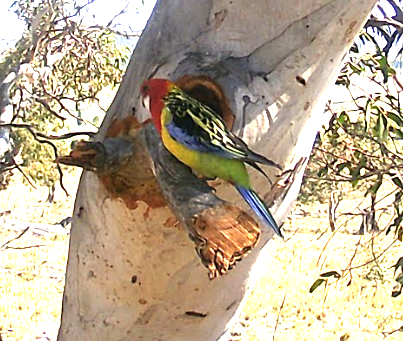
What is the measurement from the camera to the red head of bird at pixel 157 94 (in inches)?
27.2

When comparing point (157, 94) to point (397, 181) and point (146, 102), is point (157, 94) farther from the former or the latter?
point (397, 181)

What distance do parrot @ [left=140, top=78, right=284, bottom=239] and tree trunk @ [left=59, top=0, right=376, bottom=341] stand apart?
40 millimetres

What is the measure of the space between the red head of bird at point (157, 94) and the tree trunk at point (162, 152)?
0.09 feet

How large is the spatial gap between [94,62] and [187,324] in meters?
2.14

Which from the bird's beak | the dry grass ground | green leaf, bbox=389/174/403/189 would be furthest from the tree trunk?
the dry grass ground

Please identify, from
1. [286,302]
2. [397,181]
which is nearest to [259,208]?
[397,181]

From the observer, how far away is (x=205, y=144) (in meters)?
0.65

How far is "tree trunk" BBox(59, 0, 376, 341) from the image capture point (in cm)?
76

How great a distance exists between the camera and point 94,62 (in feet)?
9.36

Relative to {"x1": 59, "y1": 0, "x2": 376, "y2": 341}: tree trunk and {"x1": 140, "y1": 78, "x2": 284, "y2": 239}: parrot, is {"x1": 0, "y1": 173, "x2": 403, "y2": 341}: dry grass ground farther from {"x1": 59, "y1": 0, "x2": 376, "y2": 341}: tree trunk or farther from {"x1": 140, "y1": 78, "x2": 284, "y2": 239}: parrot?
{"x1": 140, "y1": 78, "x2": 284, "y2": 239}: parrot

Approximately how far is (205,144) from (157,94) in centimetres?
8

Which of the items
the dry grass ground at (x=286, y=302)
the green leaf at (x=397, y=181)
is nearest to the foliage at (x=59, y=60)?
the dry grass ground at (x=286, y=302)

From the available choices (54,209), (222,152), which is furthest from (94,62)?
(54,209)

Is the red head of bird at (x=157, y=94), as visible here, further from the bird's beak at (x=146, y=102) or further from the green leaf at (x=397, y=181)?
the green leaf at (x=397, y=181)
